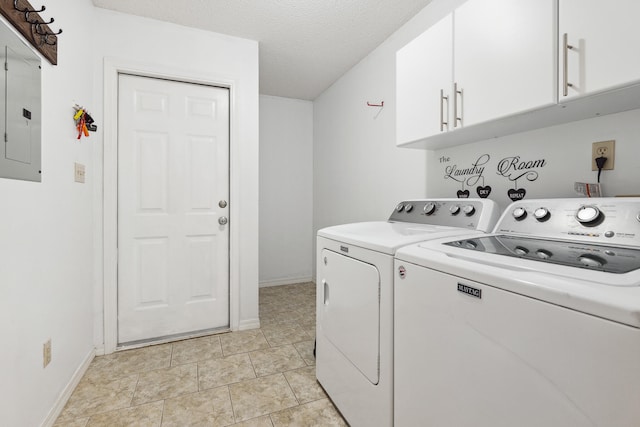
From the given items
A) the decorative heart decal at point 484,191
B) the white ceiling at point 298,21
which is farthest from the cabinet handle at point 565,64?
the white ceiling at point 298,21

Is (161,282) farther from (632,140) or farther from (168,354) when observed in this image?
(632,140)

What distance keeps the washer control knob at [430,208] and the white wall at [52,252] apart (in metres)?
1.87

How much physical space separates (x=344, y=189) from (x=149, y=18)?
2.16 m

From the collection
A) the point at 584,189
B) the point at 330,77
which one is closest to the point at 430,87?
the point at 584,189

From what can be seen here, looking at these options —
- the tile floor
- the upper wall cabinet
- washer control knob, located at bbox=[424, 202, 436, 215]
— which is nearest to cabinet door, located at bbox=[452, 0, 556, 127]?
the upper wall cabinet

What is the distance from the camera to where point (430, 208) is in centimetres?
170

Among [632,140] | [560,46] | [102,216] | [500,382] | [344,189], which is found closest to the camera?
[500,382]

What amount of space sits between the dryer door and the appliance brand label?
0.38 m

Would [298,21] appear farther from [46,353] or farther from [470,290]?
[46,353]

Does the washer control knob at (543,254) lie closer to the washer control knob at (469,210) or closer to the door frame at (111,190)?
the washer control knob at (469,210)

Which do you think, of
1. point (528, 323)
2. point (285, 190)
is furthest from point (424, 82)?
point (285, 190)

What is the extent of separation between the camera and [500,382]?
0.74 metres

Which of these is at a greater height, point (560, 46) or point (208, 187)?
point (560, 46)

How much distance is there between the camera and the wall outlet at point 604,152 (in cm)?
119
